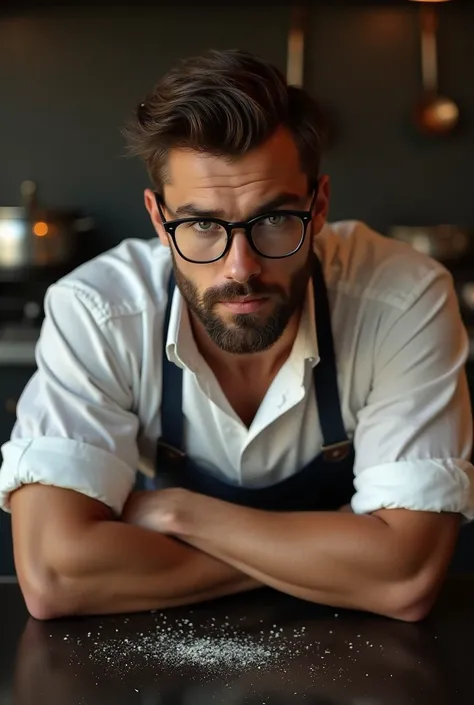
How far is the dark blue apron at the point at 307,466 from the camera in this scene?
1327 mm

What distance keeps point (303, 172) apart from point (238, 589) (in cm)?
51

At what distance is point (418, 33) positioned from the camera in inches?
99.0

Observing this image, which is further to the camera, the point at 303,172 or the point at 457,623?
the point at 303,172

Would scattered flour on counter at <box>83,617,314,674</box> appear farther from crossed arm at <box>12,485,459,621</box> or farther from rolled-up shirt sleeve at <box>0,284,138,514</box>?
rolled-up shirt sleeve at <box>0,284,138,514</box>

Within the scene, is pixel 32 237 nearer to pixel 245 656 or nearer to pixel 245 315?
pixel 245 315

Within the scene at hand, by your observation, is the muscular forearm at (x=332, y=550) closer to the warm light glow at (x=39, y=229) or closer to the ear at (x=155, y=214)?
the ear at (x=155, y=214)

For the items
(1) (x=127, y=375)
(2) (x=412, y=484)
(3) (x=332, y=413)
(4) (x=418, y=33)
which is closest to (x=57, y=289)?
(1) (x=127, y=375)

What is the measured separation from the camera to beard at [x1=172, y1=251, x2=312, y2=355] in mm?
1203

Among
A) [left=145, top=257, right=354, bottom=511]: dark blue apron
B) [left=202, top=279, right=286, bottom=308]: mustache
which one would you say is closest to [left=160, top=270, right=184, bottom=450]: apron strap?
[left=145, top=257, right=354, bottom=511]: dark blue apron

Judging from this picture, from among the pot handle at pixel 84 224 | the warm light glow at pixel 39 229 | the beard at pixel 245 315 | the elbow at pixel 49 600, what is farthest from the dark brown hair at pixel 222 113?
the pot handle at pixel 84 224

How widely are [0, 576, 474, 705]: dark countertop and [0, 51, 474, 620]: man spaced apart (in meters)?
0.03

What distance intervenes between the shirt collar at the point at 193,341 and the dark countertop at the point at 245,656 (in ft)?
1.00

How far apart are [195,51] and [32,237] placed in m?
0.63

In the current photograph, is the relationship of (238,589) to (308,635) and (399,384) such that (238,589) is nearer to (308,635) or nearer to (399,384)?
(308,635)
